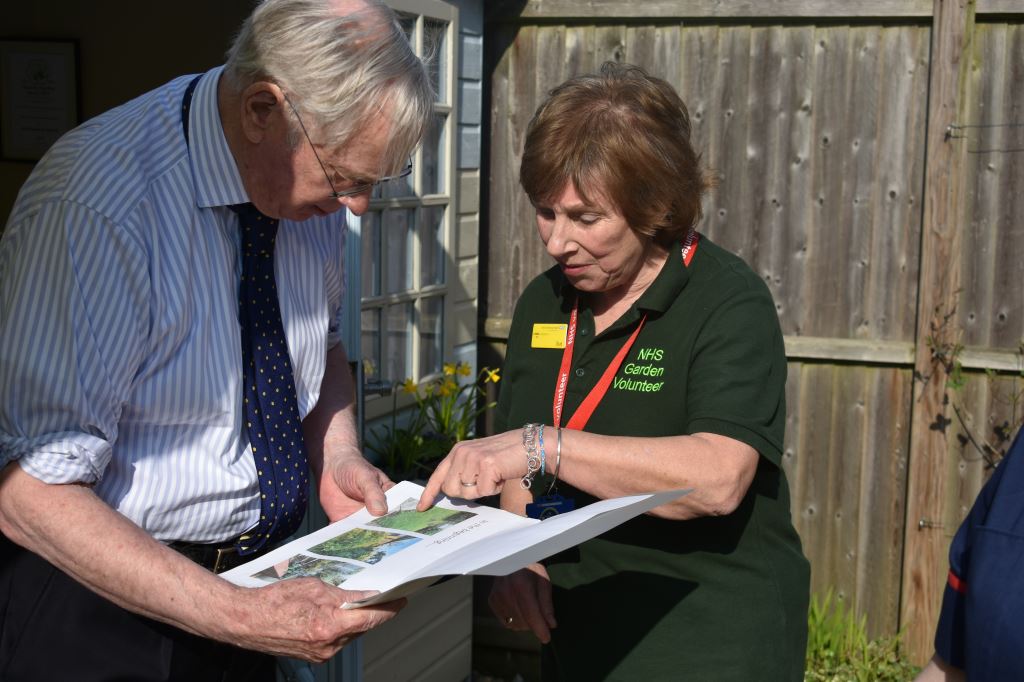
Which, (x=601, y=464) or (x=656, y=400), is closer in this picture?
(x=601, y=464)

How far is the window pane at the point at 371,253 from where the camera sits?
396 cm

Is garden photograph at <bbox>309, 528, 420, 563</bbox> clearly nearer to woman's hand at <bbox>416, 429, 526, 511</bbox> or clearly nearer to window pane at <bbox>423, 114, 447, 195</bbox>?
woman's hand at <bbox>416, 429, 526, 511</bbox>

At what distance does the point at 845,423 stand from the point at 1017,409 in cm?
67

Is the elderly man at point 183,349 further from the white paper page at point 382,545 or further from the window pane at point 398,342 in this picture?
the window pane at point 398,342

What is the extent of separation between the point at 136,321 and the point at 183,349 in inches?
4.7

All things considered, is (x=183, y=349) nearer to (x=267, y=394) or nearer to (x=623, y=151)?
(x=267, y=394)

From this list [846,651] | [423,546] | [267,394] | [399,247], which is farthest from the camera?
[846,651]

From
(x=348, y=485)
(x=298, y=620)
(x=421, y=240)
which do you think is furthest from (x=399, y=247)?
(x=298, y=620)

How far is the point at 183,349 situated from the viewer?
159 cm

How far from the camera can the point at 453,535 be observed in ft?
5.64

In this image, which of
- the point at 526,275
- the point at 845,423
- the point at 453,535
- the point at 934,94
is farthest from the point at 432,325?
the point at 453,535

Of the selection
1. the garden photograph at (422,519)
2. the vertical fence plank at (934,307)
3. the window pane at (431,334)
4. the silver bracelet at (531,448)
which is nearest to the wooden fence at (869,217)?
the vertical fence plank at (934,307)

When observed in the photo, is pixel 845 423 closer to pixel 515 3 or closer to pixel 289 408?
pixel 515 3

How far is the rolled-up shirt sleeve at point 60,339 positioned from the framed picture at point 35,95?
3601 millimetres
